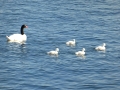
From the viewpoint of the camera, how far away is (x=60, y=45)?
153ft

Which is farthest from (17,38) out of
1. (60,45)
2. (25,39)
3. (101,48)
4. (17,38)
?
(101,48)

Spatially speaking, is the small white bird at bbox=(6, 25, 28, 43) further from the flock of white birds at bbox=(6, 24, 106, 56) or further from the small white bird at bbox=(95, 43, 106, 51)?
the small white bird at bbox=(95, 43, 106, 51)

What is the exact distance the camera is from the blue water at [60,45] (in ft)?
121

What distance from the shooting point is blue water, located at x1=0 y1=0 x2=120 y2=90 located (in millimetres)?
36906

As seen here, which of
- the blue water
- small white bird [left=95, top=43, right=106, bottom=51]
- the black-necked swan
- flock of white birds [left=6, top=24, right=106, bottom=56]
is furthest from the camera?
the black-necked swan

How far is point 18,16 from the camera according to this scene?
59.5m

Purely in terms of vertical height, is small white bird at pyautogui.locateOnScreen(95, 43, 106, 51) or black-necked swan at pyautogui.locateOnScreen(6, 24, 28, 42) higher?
black-necked swan at pyautogui.locateOnScreen(6, 24, 28, 42)

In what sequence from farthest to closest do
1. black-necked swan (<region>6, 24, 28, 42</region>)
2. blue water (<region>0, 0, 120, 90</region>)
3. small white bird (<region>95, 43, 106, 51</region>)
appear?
black-necked swan (<region>6, 24, 28, 42</region>) < small white bird (<region>95, 43, 106, 51</region>) < blue water (<region>0, 0, 120, 90</region>)

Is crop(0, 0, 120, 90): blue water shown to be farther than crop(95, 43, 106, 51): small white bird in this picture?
No

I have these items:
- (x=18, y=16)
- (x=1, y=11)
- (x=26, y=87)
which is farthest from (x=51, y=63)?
(x=1, y=11)

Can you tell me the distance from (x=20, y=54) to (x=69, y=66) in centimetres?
576

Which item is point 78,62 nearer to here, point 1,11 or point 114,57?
point 114,57

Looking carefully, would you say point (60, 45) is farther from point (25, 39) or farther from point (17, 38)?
point (17, 38)

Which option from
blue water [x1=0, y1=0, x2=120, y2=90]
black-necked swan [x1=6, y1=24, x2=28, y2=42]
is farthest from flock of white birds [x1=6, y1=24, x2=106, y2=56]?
blue water [x1=0, y1=0, x2=120, y2=90]
